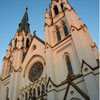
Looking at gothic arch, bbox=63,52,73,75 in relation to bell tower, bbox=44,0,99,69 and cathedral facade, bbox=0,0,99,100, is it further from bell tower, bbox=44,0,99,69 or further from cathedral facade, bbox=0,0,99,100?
bell tower, bbox=44,0,99,69

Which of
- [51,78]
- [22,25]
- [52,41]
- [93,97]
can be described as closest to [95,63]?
[93,97]

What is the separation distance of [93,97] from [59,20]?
12405 millimetres

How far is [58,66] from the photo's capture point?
524 inches

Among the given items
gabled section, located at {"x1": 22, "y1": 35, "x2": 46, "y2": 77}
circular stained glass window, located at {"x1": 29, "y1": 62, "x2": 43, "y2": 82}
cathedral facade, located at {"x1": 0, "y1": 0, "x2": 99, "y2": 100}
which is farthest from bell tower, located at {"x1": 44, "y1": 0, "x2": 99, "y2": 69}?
circular stained glass window, located at {"x1": 29, "y1": 62, "x2": 43, "y2": 82}

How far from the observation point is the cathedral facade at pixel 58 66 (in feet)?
32.2

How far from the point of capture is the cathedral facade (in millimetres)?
9828

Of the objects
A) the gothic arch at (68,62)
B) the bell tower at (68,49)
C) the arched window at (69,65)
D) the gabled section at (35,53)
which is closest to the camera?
the bell tower at (68,49)

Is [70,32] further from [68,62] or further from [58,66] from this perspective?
[58,66]

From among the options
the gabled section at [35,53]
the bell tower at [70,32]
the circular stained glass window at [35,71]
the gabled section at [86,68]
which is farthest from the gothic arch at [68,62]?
the circular stained glass window at [35,71]

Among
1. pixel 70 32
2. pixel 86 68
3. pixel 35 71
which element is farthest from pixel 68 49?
pixel 35 71

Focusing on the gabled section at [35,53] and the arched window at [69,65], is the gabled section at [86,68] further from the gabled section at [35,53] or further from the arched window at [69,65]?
the gabled section at [35,53]

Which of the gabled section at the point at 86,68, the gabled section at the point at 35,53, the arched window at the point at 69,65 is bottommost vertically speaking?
the gabled section at the point at 86,68

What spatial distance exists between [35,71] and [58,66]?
164 inches

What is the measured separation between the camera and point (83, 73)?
9734 mm
